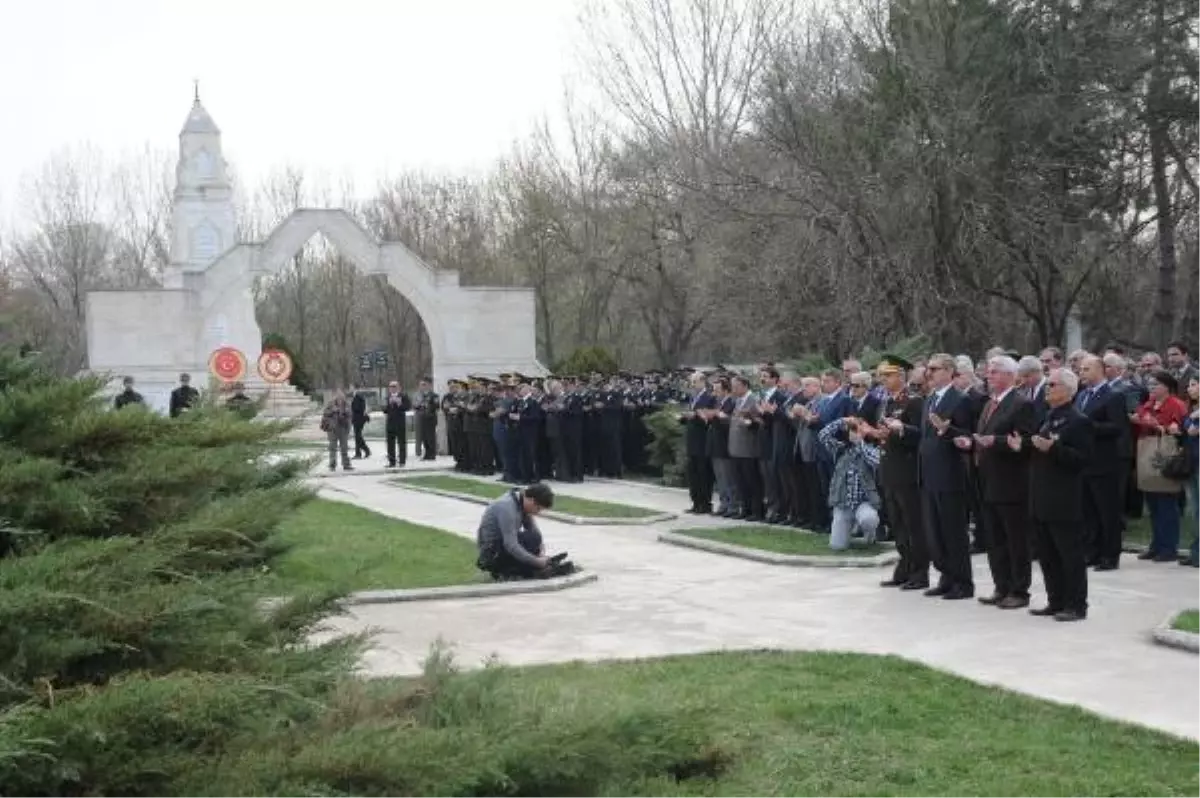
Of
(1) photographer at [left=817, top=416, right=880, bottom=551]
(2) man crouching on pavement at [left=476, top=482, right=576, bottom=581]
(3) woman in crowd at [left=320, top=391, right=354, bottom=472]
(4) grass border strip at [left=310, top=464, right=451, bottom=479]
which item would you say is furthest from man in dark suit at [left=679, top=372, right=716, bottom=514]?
(3) woman in crowd at [left=320, top=391, right=354, bottom=472]

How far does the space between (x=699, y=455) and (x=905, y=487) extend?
6.86 metres

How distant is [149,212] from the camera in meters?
67.5

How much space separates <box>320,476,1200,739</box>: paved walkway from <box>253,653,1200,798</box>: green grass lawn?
59cm

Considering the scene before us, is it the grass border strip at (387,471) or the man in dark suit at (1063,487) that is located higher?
the man in dark suit at (1063,487)

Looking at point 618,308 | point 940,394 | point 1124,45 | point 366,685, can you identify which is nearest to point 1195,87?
point 1124,45

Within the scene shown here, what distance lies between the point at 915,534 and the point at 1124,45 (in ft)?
48.4

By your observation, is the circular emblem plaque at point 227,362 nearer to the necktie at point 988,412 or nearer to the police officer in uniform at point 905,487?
the police officer in uniform at point 905,487

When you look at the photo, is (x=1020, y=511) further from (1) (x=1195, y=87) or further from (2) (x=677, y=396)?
(1) (x=1195, y=87)

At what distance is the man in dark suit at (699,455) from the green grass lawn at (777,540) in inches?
75.6

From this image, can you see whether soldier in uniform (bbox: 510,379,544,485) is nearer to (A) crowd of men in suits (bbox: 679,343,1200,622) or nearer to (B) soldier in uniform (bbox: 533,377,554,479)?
(B) soldier in uniform (bbox: 533,377,554,479)

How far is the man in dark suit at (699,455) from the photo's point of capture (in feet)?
62.7

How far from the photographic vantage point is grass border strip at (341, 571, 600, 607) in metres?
12.2

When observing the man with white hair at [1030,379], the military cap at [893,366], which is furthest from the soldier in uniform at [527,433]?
the man with white hair at [1030,379]

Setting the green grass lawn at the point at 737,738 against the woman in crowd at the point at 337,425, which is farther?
the woman in crowd at the point at 337,425
